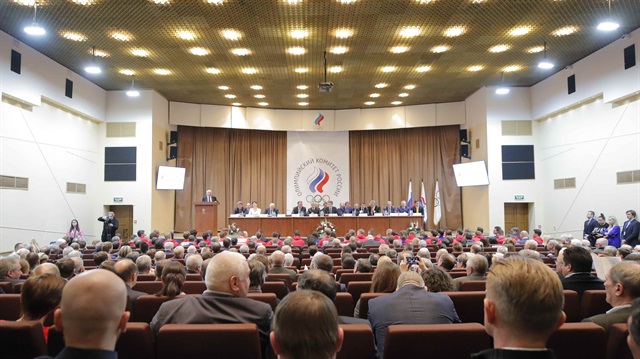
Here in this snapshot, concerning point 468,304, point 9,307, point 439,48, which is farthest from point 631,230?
point 9,307

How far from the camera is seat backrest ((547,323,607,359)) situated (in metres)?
2.15

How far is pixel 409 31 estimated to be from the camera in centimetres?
1075

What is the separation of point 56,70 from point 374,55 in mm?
9444

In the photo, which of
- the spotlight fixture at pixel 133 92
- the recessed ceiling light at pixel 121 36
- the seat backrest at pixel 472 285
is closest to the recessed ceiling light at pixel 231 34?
the recessed ceiling light at pixel 121 36

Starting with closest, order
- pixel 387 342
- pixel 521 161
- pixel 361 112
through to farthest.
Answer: pixel 387 342 < pixel 521 161 < pixel 361 112

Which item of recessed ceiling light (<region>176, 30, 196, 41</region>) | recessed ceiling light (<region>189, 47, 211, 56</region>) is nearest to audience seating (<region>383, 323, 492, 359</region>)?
recessed ceiling light (<region>176, 30, 196, 41</region>)

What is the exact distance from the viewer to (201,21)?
10008 millimetres

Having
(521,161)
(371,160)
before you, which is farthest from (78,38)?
(521,161)

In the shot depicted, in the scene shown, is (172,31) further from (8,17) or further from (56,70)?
(56,70)

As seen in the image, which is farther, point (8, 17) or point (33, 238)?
point (33, 238)

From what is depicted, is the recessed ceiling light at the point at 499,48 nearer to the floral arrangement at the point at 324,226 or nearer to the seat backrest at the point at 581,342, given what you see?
the floral arrangement at the point at 324,226

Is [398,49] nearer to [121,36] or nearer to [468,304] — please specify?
[121,36]

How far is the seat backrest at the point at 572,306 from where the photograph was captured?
3278 millimetres

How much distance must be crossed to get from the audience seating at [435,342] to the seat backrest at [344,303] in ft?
4.85
